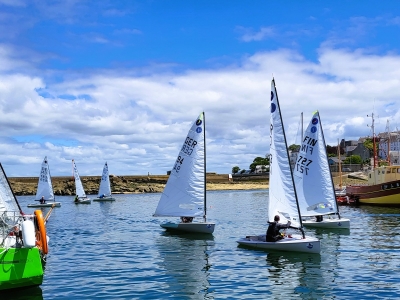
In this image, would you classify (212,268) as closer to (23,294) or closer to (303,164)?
(23,294)

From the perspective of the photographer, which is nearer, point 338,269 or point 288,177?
point 338,269

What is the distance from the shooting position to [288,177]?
24.9 m

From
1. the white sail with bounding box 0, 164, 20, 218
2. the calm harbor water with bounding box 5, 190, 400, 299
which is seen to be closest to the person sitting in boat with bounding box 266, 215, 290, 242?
A: the calm harbor water with bounding box 5, 190, 400, 299

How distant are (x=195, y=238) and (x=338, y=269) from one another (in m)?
11.6

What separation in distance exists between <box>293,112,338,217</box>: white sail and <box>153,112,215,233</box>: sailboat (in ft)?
23.8

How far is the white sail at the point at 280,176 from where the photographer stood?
2473cm

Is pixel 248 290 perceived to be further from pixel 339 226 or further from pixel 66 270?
pixel 339 226

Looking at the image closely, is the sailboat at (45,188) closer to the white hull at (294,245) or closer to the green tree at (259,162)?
the white hull at (294,245)

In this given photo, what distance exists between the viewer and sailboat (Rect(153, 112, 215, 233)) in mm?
32312

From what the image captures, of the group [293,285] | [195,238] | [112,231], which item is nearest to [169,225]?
[195,238]

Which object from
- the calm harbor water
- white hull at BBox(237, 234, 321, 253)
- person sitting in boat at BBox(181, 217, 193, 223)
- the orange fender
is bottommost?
the calm harbor water

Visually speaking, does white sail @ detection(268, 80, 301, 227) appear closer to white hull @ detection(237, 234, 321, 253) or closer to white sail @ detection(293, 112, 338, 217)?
white hull @ detection(237, 234, 321, 253)

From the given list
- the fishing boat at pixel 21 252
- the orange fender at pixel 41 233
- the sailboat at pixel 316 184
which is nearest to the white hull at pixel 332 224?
the sailboat at pixel 316 184

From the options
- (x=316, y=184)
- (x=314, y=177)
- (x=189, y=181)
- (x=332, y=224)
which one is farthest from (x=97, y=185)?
(x=332, y=224)
